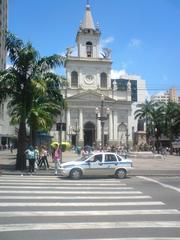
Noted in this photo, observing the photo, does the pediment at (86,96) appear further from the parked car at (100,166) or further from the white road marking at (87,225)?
→ the white road marking at (87,225)

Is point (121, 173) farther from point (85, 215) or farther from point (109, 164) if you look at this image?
point (85, 215)

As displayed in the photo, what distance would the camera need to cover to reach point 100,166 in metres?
22.5

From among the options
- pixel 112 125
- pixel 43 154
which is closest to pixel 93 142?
pixel 112 125

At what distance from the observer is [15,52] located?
27000 millimetres

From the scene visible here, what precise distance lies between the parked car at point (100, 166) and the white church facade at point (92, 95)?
76875 millimetres

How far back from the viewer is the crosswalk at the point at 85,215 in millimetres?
8828

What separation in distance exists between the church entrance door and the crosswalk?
86816 millimetres

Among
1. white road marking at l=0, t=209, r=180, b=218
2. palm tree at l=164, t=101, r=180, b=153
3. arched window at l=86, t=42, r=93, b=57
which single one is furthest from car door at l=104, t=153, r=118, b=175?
arched window at l=86, t=42, r=93, b=57

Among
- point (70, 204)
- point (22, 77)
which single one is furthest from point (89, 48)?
point (70, 204)

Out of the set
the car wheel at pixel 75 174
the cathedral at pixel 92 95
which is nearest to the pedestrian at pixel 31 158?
the car wheel at pixel 75 174

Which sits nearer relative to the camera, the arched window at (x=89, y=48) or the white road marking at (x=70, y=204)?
the white road marking at (x=70, y=204)

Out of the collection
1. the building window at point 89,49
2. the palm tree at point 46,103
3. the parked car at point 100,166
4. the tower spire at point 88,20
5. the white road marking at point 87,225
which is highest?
the tower spire at point 88,20

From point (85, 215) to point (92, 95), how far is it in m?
91.2

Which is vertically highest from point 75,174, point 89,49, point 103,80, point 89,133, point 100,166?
point 89,49
